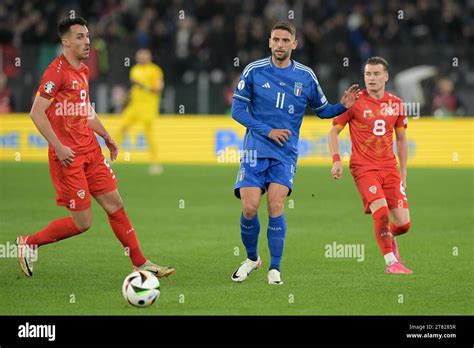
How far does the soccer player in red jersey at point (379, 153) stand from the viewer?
1091cm

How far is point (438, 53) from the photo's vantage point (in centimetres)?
2773

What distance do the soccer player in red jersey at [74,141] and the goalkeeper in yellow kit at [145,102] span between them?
42.2 ft

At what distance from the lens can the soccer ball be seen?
8805 millimetres

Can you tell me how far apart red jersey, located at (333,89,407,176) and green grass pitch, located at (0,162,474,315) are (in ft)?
3.64

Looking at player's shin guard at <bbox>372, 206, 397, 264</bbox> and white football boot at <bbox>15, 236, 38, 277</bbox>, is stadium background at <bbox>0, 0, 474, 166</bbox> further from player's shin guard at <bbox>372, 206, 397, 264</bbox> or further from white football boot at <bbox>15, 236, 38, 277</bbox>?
white football boot at <bbox>15, 236, 38, 277</bbox>

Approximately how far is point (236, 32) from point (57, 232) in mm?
18554

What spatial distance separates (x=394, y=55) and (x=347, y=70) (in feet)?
4.15

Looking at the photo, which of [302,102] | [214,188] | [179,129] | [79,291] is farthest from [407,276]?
[179,129]

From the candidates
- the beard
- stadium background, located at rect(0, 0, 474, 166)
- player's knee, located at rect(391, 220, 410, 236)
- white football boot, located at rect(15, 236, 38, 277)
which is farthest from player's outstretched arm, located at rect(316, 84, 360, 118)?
stadium background, located at rect(0, 0, 474, 166)

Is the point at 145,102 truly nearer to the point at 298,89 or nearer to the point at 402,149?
the point at 402,149

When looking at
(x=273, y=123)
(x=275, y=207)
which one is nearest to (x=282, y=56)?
(x=273, y=123)

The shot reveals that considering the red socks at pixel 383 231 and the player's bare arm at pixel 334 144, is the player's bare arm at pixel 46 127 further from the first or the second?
the red socks at pixel 383 231
